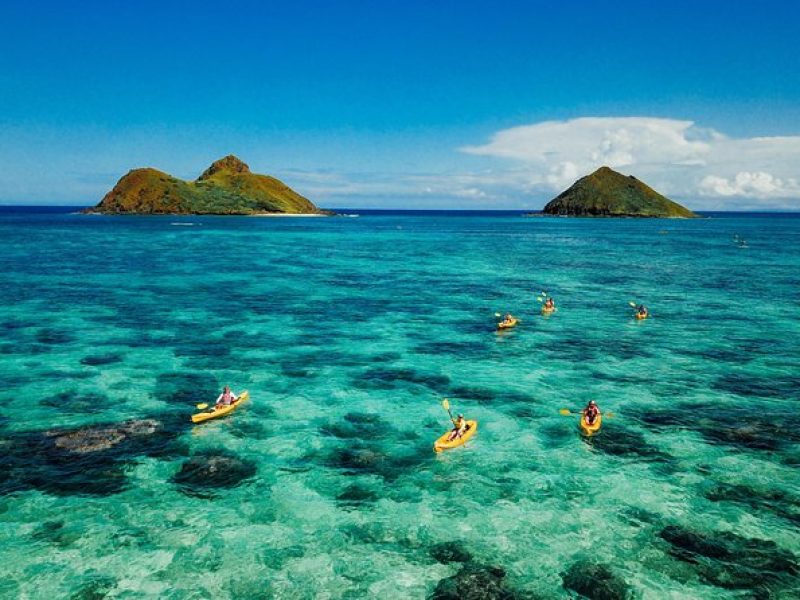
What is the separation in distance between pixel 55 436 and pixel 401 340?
1135 inches

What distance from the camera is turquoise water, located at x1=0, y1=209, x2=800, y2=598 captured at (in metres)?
20.7

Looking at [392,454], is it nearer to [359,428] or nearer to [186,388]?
[359,428]

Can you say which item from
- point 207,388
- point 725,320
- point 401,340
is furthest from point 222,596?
point 725,320

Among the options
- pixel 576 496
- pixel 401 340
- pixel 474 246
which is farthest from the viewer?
pixel 474 246

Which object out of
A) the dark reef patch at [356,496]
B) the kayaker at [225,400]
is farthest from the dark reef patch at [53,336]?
the dark reef patch at [356,496]

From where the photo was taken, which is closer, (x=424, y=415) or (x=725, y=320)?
(x=424, y=415)

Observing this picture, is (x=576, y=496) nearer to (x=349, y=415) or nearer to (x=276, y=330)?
(x=349, y=415)

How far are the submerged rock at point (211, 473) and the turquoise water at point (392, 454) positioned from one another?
0.13 m

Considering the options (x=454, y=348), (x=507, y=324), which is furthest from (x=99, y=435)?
(x=507, y=324)

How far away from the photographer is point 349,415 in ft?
112

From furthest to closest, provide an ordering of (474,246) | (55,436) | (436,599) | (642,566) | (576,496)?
(474,246) < (55,436) < (576,496) < (642,566) < (436,599)

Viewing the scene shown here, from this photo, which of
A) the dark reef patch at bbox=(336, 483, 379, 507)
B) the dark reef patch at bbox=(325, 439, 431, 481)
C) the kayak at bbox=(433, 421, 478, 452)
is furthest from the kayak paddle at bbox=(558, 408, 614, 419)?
the dark reef patch at bbox=(336, 483, 379, 507)

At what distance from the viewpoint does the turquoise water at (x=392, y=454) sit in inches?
Result: 814

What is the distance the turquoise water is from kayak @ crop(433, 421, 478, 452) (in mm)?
752
